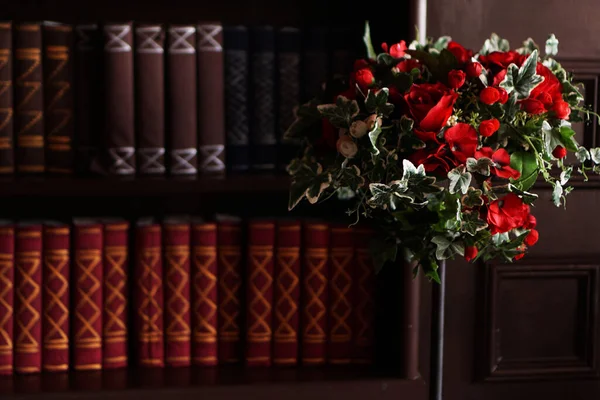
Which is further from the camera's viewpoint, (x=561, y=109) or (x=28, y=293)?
(x=28, y=293)

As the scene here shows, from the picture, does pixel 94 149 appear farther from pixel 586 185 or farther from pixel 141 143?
pixel 586 185

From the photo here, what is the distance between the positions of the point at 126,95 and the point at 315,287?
19.5 inches

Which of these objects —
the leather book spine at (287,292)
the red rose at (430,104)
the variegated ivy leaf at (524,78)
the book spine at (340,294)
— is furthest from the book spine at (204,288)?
the variegated ivy leaf at (524,78)

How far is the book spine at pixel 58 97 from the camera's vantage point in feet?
4.15

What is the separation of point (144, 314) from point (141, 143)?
1.05ft

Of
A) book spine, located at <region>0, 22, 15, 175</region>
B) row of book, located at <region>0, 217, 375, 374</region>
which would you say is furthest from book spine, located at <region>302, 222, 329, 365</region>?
book spine, located at <region>0, 22, 15, 175</region>

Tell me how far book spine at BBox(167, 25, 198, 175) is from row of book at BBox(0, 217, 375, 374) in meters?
0.13

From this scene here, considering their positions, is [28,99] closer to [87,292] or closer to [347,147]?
[87,292]

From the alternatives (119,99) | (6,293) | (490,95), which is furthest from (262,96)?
(6,293)

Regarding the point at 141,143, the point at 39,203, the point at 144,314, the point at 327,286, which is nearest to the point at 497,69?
the point at 327,286

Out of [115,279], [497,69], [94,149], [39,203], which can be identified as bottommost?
[115,279]

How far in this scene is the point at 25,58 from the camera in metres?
1.26

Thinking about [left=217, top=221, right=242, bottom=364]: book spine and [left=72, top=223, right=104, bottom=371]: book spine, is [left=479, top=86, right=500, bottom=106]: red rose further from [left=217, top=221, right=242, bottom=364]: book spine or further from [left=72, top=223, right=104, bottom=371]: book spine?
[left=72, top=223, right=104, bottom=371]: book spine

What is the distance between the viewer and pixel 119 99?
1.27m
